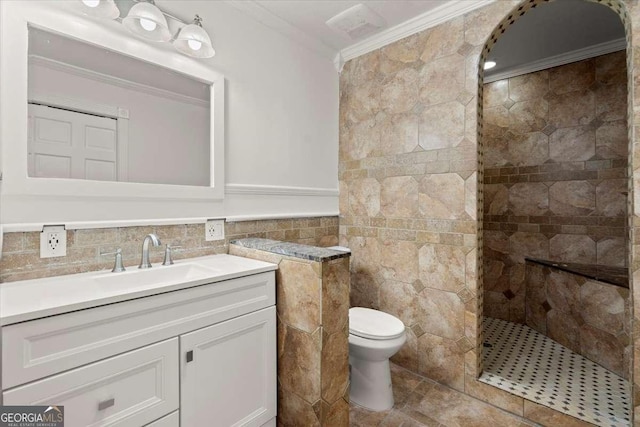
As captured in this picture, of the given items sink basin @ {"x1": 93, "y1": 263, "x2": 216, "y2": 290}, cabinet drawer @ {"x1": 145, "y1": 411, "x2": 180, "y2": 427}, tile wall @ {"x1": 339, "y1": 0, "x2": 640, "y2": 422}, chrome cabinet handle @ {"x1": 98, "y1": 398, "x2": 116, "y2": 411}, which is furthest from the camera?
tile wall @ {"x1": 339, "y1": 0, "x2": 640, "y2": 422}

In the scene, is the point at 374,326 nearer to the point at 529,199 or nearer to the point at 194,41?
the point at 194,41

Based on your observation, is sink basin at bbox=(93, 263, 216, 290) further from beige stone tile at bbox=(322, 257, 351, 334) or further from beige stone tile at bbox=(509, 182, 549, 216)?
beige stone tile at bbox=(509, 182, 549, 216)

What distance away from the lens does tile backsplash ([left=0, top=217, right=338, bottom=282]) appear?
1.22 meters

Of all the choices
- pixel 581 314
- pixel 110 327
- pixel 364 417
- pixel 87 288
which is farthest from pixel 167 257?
pixel 581 314

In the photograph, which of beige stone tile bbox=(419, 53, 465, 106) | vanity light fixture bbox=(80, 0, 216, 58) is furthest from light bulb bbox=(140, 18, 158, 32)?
beige stone tile bbox=(419, 53, 465, 106)

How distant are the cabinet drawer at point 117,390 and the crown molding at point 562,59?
358 cm

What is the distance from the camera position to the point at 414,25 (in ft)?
6.96

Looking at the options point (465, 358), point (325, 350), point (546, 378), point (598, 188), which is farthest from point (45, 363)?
point (598, 188)

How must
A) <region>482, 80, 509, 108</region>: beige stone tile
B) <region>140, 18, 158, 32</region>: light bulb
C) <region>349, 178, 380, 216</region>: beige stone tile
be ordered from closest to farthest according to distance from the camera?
<region>140, 18, 158, 32</region>: light bulb
<region>349, 178, 380, 216</region>: beige stone tile
<region>482, 80, 509, 108</region>: beige stone tile

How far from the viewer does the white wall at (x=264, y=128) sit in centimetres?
167

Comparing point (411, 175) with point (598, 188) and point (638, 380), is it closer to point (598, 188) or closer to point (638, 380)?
point (638, 380)

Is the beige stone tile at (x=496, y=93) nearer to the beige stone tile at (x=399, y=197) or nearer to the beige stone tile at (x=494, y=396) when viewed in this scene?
the beige stone tile at (x=399, y=197)

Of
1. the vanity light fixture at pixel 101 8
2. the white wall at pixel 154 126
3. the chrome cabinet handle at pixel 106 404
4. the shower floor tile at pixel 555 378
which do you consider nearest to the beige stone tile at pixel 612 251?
the shower floor tile at pixel 555 378

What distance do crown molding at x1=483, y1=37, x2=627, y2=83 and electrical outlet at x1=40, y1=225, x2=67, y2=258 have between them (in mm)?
3647
